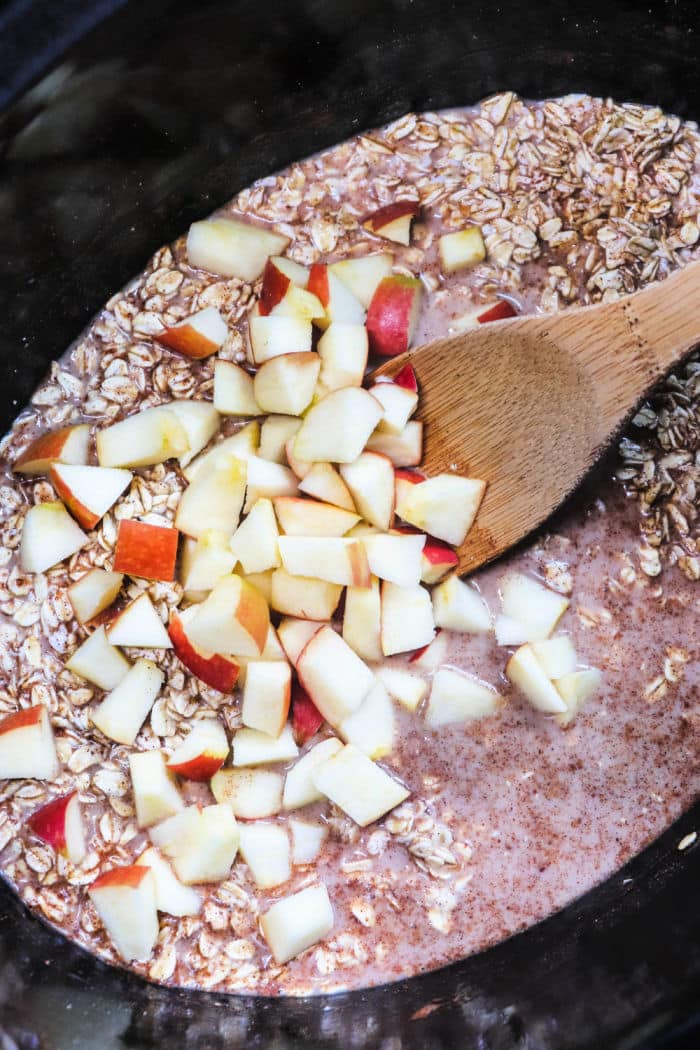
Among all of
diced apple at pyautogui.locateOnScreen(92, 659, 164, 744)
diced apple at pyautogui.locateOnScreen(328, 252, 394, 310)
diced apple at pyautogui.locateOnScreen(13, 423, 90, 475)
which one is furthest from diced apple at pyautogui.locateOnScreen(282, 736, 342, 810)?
diced apple at pyautogui.locateOnScreen(328, 252, 394, 310)

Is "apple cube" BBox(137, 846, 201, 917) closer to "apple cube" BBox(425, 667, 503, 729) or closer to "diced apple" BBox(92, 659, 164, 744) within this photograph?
"diced apple" BBox(92, 659, 164, 744)

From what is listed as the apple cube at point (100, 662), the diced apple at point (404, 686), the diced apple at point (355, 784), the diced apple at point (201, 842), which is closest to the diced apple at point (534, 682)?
the diced apple at point (404, 686)

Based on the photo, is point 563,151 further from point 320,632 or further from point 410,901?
point 410,901

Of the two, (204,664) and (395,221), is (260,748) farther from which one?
(395,221)

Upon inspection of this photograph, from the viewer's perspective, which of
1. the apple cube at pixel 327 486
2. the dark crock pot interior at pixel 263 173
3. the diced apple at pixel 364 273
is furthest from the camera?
the diced apple at pixel 364 273

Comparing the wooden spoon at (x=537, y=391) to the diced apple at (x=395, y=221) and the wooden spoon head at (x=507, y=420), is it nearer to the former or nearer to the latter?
the wooden spoon head at (x=507, y=420)

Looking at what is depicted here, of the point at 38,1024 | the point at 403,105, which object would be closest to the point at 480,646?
the point at 38,1024

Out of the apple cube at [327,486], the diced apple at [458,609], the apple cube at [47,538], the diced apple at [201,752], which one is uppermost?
the apple cube at [47,538]

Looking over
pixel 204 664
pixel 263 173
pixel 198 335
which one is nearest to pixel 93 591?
pixel 204 664
